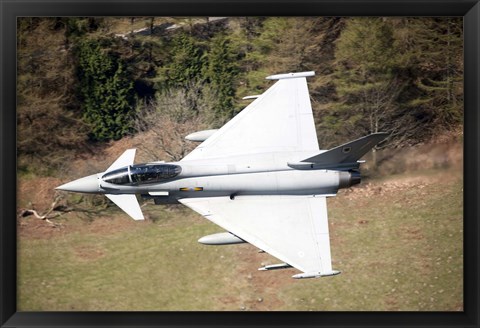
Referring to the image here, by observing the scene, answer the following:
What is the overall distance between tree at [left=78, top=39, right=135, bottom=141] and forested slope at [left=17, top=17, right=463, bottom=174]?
0.02 metres

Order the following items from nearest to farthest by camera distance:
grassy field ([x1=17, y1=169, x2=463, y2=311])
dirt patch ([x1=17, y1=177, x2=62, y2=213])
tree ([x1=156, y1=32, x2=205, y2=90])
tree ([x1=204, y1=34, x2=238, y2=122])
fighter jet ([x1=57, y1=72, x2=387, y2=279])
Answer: fighter jet ([x1=57, y1=72, x2=387, y2=279]), grassy field ([x1=17, y1=169, x2=463, y2=311]), dirt patch ([x1=17, y1=177, x2=62, y2=213]), tree ([x1=204, y1=34, x2=238, y2=122]), tree ([x1=156, y1=32, x2=205, y2=90])

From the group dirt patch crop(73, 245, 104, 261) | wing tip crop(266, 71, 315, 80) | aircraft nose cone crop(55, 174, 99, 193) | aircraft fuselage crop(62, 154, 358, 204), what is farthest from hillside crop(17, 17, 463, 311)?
aircraft fuselage crop(62, 154, 358, 204)

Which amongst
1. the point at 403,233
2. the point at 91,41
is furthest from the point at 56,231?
the point at 403,233

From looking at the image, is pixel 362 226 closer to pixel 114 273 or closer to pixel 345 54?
pixel 345 54

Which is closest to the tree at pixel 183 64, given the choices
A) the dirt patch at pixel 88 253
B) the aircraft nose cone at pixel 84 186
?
the aircraft nose cone at pixel 84 186

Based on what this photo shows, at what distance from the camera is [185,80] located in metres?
15.5

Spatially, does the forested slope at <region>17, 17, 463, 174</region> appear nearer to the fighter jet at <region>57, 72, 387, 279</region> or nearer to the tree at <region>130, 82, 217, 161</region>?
the tree at <region>130, 82, 217, 161</region>

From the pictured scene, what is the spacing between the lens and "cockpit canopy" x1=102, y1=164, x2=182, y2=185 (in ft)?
43.9

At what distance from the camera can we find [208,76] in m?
15.5

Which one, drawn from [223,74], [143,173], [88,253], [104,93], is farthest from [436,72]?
[88,253]

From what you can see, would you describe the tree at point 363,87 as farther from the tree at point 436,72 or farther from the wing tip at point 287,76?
the wing tip at point 287,76
